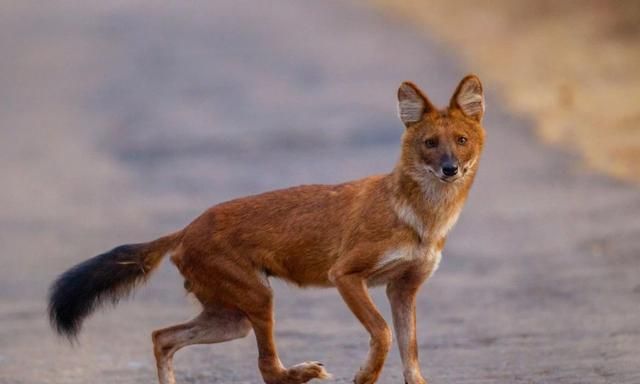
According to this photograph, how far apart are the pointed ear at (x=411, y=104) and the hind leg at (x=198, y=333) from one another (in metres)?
1.27

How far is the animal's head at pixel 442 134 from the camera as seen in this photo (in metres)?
7.68

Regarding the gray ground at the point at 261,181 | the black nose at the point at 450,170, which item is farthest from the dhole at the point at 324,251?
the gray ground at the point at 261,181

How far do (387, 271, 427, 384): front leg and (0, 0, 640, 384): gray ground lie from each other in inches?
23.2

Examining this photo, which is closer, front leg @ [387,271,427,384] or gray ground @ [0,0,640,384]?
front leg @ [387,271,427,384]

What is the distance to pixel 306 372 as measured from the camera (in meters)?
7.80

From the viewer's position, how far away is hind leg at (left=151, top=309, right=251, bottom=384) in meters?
8.09

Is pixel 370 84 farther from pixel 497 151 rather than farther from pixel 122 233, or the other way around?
pixel 122 233

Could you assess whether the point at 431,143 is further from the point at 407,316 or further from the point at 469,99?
the point at 407,316

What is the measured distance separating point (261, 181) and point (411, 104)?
8275mm

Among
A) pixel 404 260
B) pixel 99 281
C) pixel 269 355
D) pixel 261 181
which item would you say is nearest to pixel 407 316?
pixel 404 260

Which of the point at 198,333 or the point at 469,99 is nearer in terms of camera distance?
the point at 469,99

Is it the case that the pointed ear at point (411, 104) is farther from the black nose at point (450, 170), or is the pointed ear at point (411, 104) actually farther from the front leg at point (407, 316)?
the front leg at point (407, 316)

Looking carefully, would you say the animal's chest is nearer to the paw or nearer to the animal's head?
the animal's head

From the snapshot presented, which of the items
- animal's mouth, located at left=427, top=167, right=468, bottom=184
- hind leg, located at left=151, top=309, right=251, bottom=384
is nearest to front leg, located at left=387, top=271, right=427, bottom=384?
animal's mouth, located at left=427, top=167, right=468, bottom=184
